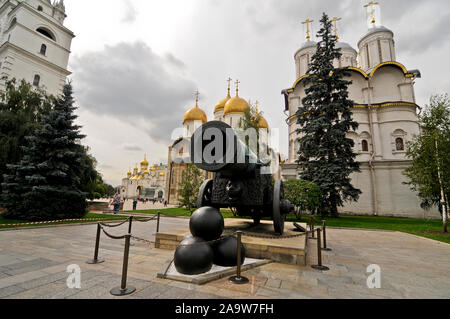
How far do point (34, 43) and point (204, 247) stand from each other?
36043 millimetres

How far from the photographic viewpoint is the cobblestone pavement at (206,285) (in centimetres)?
281

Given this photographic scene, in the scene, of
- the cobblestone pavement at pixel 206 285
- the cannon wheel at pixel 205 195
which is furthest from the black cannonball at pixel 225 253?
the cannon wheel at pixel 205 195

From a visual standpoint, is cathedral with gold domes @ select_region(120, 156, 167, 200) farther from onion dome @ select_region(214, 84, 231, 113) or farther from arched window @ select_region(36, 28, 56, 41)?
arched window @ select_region(36, 28, 56, 41)

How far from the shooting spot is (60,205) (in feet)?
34.0

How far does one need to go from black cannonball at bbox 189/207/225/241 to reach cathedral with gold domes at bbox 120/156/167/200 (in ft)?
229

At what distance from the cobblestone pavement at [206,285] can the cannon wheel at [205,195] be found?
1390 millimetres

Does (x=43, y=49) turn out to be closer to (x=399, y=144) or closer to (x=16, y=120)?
(x=16, y=120)

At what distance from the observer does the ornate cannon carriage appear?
12.4 feet

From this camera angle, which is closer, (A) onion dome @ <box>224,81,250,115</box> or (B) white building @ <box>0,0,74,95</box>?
(B) white building @ <box>0,0,74,95</box>

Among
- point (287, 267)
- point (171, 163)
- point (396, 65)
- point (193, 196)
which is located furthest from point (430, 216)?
point (171, 163)

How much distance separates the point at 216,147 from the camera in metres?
3.85

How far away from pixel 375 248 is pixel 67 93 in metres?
16.1

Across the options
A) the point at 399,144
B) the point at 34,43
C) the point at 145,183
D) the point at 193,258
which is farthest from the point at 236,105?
the point at 145,183

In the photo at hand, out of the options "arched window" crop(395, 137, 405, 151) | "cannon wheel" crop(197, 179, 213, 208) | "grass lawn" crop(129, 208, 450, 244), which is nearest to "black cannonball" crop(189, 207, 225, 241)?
"cannon wheel" crop(197, 179, 213, 208)
